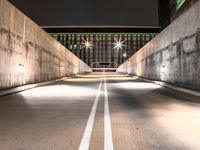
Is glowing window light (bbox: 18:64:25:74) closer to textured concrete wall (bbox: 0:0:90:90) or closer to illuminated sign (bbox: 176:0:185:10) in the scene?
textured concrete wall (bbox: 0:0:90:90)

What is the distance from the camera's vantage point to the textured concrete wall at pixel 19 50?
49.7 feet

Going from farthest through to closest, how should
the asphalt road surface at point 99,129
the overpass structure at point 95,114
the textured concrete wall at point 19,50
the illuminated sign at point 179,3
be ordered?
the illuminated sign at point 179,3
the textured concrete wall at point 19,50
the overpass structure at point 95,114
the asphalt road surface at point 99,129

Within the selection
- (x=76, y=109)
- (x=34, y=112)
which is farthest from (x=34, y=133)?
(x=76, y=109)

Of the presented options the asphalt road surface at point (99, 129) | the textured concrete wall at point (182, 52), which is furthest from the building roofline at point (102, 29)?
the asphalt road surface at point (99, 129)

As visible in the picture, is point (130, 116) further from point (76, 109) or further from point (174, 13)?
point (174, 13)

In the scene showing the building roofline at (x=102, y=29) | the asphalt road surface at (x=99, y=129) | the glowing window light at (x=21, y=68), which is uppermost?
the building roofline at (x=102, y=29)

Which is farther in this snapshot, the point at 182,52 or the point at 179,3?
the point at 179,3

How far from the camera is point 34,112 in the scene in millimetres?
8922

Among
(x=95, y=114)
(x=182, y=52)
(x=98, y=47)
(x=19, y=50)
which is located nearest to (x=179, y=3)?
(x=98, y=47)

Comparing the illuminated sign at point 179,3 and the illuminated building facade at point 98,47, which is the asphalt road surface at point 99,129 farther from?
the illuminated building facade at point 98,47

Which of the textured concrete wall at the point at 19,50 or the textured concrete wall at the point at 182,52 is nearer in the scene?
the textured concrete wall at the point at 182,52

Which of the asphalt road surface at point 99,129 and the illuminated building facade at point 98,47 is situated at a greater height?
the illuminated building facade at point 98,47

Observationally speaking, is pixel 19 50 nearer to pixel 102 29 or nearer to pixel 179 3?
pixel 179 3

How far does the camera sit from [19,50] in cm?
1784
